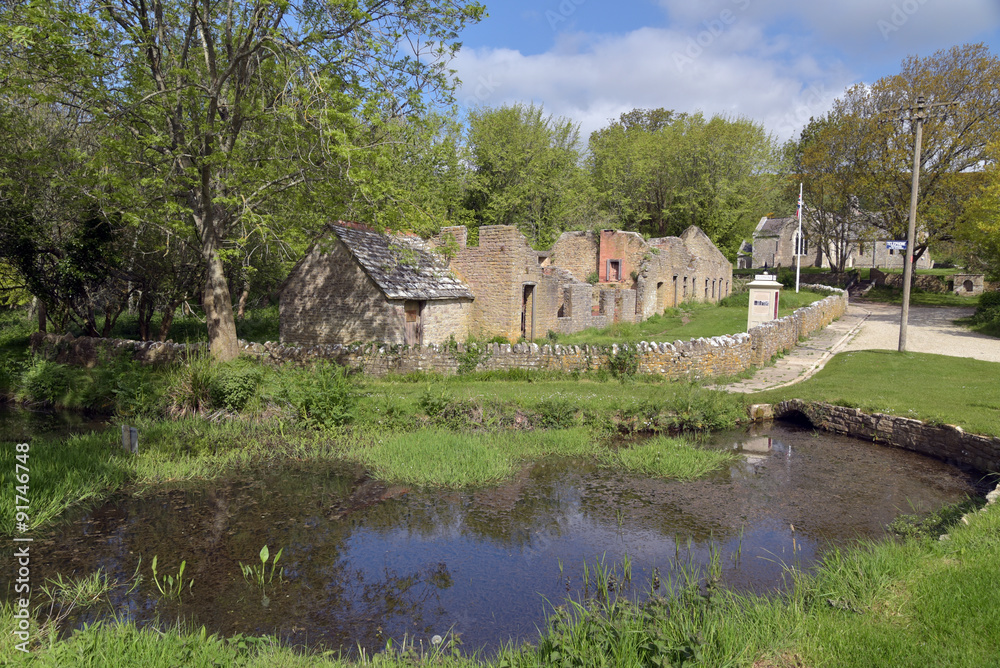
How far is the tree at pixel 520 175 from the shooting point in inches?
1465

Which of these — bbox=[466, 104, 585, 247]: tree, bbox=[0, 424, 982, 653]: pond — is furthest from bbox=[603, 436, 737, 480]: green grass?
bbox=[466, 104, 585, 247]: tree

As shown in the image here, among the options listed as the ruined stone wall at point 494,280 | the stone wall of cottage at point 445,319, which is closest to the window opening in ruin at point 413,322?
the stone wall of cottage at point 445,319

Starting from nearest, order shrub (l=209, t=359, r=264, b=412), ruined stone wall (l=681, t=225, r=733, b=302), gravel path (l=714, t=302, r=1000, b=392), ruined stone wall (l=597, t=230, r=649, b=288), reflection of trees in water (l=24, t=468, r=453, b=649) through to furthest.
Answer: reflection of trees in water (l=24, t=468, r=453, b=649)
shrub (l=209, t=359, r=264, b=412)
gravel path (l=714, t=302, r=1000, b=392)
ruined stone wall (l=597, t=230, r=649, b=288)
ruined stone wall (l=681, t=225, r=733, b=302)

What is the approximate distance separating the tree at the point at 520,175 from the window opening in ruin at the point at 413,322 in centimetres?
1880

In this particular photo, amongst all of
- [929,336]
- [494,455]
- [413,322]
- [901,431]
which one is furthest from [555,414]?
[929,336]

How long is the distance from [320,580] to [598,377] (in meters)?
10.3

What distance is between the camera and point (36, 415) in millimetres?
14930

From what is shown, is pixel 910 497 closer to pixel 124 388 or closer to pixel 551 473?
pixel 551 473

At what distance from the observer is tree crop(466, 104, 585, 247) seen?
122ft

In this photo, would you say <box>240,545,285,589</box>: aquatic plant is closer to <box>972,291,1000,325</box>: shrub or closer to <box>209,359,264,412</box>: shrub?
<box>209,359,264,412</box>: shrub

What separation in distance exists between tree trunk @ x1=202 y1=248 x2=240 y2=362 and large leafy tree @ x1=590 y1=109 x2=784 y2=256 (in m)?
35.9

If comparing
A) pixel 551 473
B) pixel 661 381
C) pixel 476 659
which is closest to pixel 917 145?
pixel 661 381

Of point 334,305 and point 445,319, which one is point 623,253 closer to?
point 445,319

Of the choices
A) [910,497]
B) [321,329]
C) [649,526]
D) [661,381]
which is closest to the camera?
[649,526]
